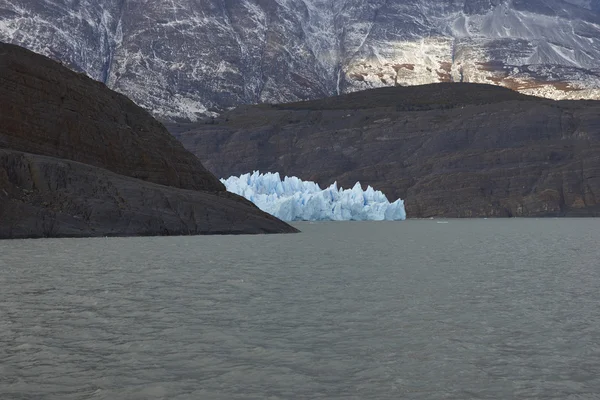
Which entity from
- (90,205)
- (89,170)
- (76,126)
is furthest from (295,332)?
(76,126)

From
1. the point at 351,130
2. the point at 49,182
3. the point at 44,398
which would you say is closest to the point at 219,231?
the point at 49,182

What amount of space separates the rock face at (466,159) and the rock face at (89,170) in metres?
94.1

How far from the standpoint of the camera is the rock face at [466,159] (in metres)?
157

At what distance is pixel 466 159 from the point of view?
6742 inches

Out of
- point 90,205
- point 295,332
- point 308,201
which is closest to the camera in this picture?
point 295,332

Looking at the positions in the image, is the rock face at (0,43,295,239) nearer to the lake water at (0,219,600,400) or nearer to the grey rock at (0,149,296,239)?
the grey rock at (0,149,296,239)

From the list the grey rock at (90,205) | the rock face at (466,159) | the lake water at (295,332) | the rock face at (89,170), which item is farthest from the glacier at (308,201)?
the lake water at (295,332)

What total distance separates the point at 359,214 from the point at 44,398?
105555mm

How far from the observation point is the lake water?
12711 mm

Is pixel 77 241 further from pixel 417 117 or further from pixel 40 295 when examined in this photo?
pixel 417 117

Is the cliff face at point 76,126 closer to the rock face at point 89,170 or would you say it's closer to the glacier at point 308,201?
the rock face at point 89,170

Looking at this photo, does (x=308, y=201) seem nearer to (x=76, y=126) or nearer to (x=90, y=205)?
(x=76, y=126)

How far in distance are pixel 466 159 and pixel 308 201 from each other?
239ft

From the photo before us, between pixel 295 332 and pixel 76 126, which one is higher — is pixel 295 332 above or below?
below
